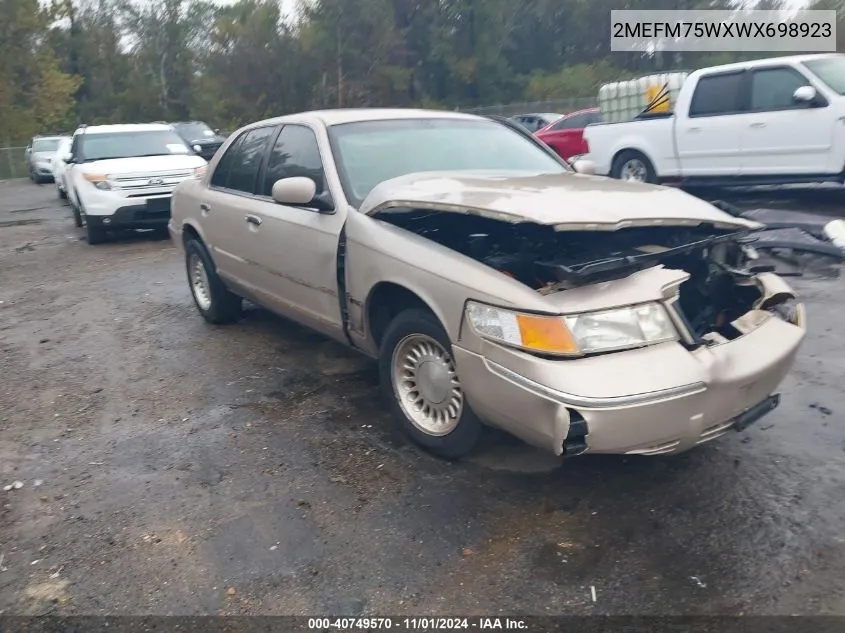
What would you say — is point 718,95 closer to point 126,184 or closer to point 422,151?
point 422,151

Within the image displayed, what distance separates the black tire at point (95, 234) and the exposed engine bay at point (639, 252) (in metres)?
8.51

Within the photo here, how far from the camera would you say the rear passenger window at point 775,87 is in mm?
9330

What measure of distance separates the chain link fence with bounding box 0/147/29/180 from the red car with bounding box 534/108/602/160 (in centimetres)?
2761

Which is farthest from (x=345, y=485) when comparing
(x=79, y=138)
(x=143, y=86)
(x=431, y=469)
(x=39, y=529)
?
(x=143, y=86)

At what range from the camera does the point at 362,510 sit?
346cm

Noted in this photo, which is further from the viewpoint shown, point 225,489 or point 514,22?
point 514,22

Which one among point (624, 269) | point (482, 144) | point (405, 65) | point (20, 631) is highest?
point (405, 65)

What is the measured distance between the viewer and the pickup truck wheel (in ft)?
37.1

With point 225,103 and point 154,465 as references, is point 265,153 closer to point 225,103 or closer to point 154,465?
point 154,465

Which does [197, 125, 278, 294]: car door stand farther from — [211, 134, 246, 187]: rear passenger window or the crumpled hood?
the crumpled hood

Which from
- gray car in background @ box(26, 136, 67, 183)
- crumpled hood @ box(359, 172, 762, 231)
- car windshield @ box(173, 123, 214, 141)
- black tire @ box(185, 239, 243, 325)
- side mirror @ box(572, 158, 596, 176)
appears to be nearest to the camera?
crumpled hood @ box(359, 172, 762, 231)

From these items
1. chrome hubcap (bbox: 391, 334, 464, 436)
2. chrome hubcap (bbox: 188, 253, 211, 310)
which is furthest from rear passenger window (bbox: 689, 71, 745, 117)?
chrome hubcap (bbox: 391, 334, 464, 436)

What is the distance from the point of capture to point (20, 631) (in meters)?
2.81

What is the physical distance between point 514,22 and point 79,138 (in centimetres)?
4105
